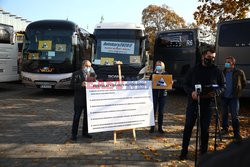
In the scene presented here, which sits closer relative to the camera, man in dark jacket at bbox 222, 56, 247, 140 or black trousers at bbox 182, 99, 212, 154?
black trousers at bbox 182, 99, 212, 154

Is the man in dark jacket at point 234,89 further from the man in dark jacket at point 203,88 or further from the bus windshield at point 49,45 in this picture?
the bus windshield at point 49,45

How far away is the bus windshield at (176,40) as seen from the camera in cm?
1619

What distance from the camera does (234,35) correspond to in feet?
40.5

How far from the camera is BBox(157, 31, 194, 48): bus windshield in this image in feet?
53.1

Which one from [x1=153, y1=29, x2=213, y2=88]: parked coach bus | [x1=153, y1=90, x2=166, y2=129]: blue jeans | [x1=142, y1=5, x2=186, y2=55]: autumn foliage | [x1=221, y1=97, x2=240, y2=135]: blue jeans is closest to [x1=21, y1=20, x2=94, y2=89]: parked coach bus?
[x1=153, y1=29, x2=213, y2=88]: parked coach bus

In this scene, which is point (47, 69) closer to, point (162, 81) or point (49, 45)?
point (49, 45)

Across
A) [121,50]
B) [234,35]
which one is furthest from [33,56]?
[234,35]

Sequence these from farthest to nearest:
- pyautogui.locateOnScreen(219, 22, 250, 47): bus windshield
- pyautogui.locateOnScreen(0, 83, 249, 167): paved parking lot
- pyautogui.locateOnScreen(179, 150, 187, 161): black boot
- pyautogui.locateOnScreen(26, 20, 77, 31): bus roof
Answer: pyautogui.locateOnScreen(26, 20, 77, 31): bus roof
pyautogui.locateOnScreen(219, 22, 250, 47): bus windshield
pyautogui.locateOnScreen(179, 150, 187, 161): black boot
pyautogui.locateOnScreen(0, 83, 249, 167): paved parking lot

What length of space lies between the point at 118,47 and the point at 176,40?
381 cm

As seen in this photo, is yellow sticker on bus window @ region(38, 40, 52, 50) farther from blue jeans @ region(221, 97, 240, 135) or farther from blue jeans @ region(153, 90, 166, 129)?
blue jeans @ region(221, 97, 240, 135)

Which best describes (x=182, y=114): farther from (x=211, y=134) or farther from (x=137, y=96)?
(x=137, y=96)

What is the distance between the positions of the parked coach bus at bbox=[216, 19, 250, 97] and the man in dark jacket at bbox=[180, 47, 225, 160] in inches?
255

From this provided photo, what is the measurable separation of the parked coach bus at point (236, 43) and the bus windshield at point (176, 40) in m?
3.40

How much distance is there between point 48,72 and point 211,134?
Answer: 29.8ft
